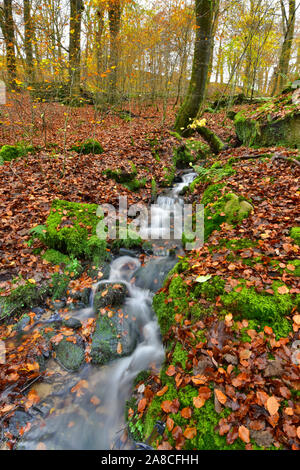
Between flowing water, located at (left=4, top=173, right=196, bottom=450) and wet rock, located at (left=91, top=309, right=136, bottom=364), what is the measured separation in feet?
0.35

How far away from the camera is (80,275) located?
4930 mm

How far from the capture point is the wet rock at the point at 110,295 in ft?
14.5

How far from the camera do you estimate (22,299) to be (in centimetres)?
423

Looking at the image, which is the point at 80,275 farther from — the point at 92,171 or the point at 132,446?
the point at 92,171

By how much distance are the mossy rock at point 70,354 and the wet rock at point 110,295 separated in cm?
75

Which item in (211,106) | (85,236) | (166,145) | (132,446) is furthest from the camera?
(211,106)

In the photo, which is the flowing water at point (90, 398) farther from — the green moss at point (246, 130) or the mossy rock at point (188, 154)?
the green moss at point (246, 130)

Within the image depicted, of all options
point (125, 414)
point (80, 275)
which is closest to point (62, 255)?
point (80, 275)

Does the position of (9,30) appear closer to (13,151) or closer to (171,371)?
(13,151)

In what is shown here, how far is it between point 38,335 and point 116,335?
1297 millimetres

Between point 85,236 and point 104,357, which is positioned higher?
point 85,236

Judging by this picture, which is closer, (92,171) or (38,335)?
(38,335)

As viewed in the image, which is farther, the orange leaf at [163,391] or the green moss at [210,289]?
the green moss at [210,289]

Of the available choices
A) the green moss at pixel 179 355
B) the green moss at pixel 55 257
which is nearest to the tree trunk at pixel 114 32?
the green moss at pixel 55 257
